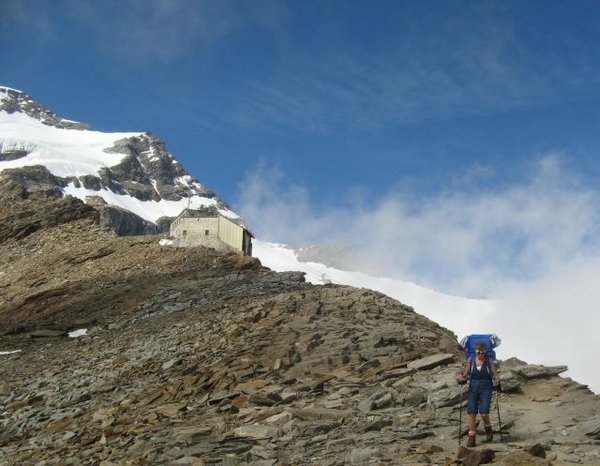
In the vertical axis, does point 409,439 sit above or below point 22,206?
below

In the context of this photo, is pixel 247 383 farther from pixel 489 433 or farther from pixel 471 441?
pixel 471 441

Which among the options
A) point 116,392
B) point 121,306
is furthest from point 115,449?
point 121,306

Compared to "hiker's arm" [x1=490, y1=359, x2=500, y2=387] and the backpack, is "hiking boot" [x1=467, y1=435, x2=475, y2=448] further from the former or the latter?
the backpack

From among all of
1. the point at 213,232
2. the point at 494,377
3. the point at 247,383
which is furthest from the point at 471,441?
the point at 213,232

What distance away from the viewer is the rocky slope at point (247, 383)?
11422mm

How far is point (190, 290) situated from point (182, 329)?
654 centimetres

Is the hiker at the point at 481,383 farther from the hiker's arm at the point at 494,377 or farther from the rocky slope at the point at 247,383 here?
the rocky slope at the point at 247,383

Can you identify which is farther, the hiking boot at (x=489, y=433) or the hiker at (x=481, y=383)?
the hiker at (x=481, y=383)

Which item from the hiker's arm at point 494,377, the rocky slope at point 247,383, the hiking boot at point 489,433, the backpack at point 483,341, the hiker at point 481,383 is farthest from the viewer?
the backpack at point 483,341

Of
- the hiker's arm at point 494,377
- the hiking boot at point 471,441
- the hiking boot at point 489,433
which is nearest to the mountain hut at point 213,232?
the hiker's arm at point 494,377

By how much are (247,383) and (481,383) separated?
662cm

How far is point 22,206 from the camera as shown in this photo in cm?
5188

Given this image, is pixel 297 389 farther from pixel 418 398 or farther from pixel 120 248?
pixel 120 248

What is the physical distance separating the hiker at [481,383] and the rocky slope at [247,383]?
1.50ft
